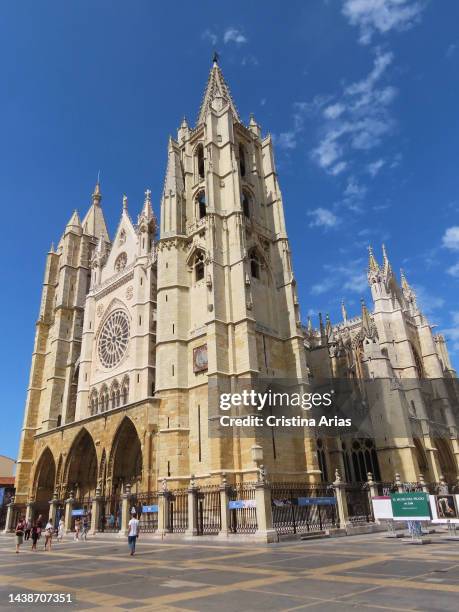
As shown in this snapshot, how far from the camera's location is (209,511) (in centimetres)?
1941

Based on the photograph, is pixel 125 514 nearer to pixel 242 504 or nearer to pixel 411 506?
pixel 242 504

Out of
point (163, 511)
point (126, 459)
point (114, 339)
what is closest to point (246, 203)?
point (114, 339)

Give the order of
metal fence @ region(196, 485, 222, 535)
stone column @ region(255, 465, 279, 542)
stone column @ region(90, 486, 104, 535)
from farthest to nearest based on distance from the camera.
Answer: stone column @ region(90, 486, 104, 535)
metal fence @ region(196, 485, 222, 535)
stone column @ region(255, 465, 279, 542)

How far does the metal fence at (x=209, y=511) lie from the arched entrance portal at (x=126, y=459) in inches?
286

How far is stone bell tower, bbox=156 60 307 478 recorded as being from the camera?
23.0 m

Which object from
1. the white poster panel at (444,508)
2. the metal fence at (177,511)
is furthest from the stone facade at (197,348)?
the white poster panel at (444,508)

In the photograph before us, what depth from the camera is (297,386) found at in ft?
82.6

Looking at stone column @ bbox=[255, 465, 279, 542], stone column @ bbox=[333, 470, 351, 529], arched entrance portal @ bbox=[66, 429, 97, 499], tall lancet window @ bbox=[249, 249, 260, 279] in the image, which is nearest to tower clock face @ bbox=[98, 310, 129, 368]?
arched entrance portal @ bbox=[66, 429, 97, 499]

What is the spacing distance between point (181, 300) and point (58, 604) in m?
22.1

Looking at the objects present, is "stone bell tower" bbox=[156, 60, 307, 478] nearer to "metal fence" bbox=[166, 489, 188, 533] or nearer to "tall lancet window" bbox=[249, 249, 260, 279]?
"tall lancet window" bbox=[249, 249, 260, 279]

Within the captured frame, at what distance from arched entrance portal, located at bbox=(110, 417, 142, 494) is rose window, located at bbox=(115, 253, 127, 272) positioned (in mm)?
13878

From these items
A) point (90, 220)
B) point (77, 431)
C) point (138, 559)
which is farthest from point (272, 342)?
point (90, 220)

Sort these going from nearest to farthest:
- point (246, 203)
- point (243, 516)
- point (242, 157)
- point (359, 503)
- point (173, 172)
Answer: point (243, 516) < point (359, 503) < point (173, 172) < point (246, 203) < point (242, 157)

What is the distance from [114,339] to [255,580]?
1061 inches
